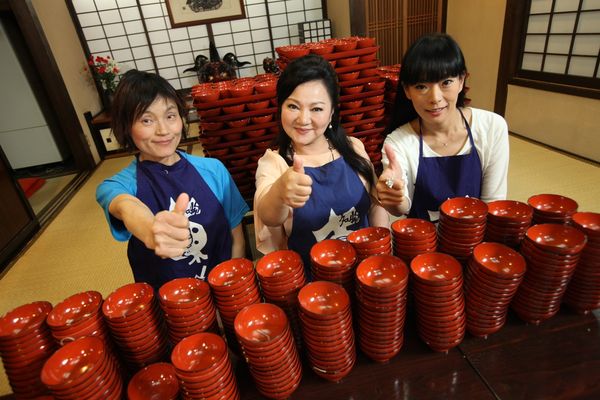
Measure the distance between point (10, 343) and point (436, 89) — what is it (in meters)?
1.88

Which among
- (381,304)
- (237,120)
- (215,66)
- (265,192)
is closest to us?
(381,304)

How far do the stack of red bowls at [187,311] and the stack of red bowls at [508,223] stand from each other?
37.7 inches

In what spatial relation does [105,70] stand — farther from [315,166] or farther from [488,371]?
[488,371]

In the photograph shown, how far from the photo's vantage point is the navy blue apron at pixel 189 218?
66.2 inches

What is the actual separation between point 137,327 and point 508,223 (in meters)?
1.19

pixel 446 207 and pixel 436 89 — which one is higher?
pixel 436 89

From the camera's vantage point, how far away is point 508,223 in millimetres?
1144

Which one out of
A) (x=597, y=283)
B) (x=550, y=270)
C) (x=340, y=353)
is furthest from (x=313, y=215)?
(x=597, y=283)

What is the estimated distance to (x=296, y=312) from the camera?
1.04 meters

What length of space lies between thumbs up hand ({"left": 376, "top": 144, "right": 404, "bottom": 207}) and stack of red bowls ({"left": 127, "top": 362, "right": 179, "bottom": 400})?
3.20 ft

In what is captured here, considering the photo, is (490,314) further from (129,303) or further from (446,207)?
(129,303)

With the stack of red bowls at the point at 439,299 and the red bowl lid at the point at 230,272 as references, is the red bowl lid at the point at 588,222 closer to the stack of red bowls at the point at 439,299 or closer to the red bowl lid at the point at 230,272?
the stack of red bowls at the point at 439,299

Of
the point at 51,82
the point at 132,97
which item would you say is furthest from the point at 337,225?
the point at 51,82

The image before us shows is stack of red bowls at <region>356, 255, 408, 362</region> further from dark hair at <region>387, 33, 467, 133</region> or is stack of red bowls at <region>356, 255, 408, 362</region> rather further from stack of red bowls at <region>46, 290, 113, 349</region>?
dark hair at <region>387, 33, 467, 133</region>
